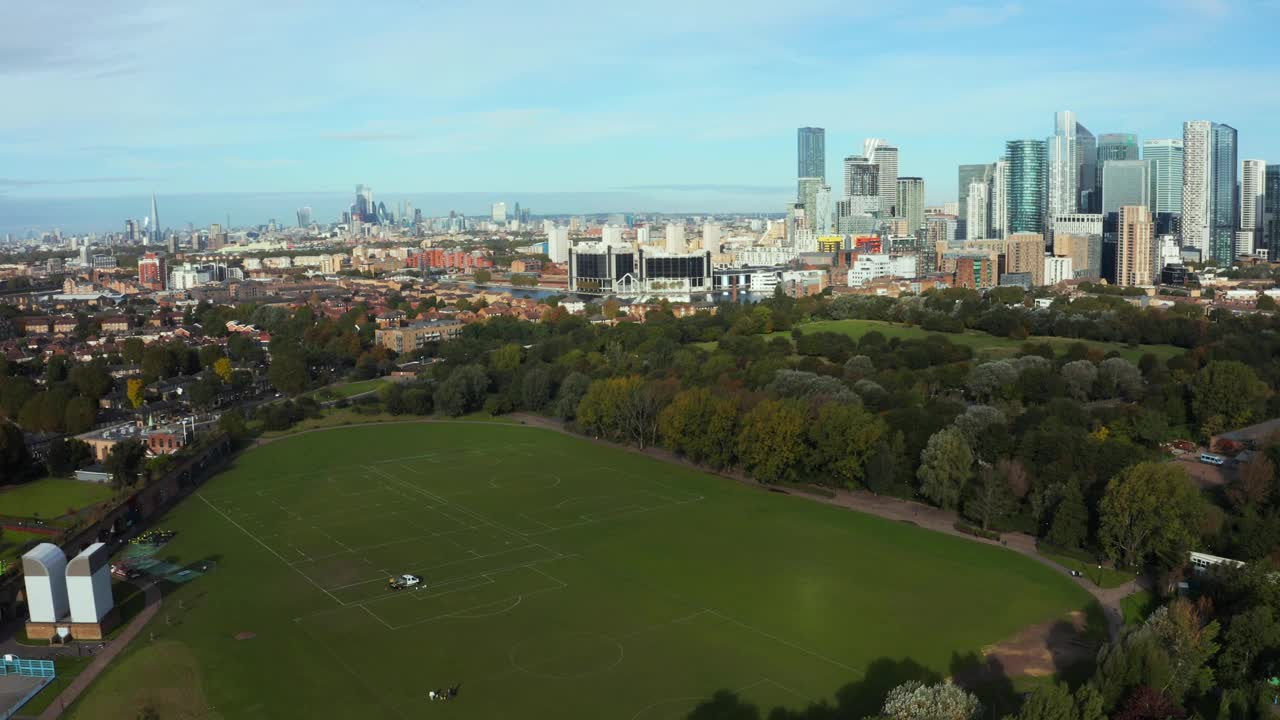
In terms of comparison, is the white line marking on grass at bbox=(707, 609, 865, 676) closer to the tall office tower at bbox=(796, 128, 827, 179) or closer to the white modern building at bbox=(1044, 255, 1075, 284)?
the white modern building at bbox=(1044, 255, 1075, 284)

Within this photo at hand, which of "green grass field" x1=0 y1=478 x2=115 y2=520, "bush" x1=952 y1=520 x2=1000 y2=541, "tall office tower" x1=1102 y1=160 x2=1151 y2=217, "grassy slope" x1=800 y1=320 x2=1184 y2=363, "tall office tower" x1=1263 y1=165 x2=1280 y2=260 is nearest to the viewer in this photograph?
"bush" x1=952 y1=520 x2=1000 y2=541

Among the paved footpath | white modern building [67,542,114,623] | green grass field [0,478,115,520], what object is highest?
white modern building [67,542,114,623]

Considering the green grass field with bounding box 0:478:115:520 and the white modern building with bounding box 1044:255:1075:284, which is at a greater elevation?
the white modern building with bounding box 1044:255:1075:284

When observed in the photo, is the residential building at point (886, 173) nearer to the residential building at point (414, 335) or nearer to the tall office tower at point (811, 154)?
the tall office tower at point (811, 154)

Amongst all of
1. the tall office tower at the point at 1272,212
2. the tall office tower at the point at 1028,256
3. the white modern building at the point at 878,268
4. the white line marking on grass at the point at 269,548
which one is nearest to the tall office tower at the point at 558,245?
the white modern building at the point at 878,268

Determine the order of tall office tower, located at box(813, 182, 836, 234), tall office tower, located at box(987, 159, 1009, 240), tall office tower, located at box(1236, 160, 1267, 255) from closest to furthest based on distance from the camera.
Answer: tall office tower, located at box(1236, 160, 1267, 255)
tall office tower, located at box(987, 159, 1009, 240)
tall office tower, located at box(813, 182, 836, 234)

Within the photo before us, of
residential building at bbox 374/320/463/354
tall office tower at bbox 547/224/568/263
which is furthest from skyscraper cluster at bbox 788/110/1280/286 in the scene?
residential building at bbox 374/320/463/354

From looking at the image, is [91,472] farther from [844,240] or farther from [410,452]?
[844,240]
